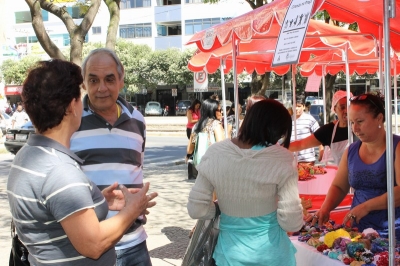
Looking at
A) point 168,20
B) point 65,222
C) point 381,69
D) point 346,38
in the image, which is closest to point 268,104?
point 65,222

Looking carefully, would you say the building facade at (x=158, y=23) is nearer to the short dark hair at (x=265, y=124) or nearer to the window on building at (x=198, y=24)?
the window on building at (x=198, y=24)

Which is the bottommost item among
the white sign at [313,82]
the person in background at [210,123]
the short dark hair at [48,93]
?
the person in background at [210,123]

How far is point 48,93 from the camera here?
1.88 metres

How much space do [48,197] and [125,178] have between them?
104cm

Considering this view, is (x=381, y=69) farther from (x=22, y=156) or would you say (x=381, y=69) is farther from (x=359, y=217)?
(x=22, y=156)

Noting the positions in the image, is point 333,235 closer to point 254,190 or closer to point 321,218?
point 321,218

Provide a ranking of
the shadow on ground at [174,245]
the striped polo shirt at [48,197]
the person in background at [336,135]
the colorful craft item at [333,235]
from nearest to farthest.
Result: 1. the striped polo shirt at [48,197]
2. the colorful craft item at [333,235]
3. the person in background at [336,135]
4. the shadow on ground at [174,245]

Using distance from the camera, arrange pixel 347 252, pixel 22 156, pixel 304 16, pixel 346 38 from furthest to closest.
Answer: pixel 346 38
pixel 347 252
pixel 304 16
pixel 22 156

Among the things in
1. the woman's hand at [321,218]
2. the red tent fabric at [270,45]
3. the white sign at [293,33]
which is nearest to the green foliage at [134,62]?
the red tent fabric at [270,45]

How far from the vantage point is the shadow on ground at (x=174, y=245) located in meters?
5.99

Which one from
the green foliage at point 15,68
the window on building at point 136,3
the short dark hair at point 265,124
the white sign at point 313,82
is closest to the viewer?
the short dark hair at point 265,124

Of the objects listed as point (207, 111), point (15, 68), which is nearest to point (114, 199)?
point (207, 111)

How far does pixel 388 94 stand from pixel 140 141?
1.42 m

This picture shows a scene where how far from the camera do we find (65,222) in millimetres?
1807
